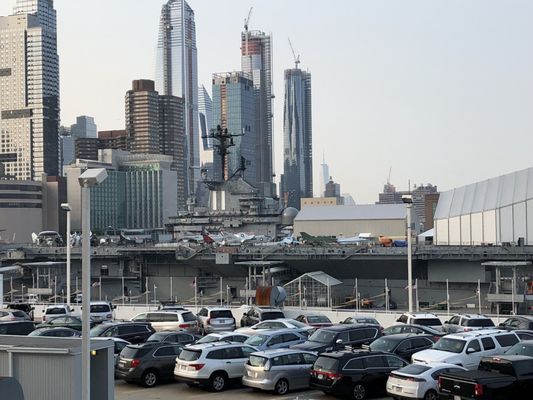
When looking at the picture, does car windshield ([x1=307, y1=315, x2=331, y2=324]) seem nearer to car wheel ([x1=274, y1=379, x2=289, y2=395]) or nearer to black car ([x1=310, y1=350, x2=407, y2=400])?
car wheel ([x1=274, y1=379, x2=289, y2=395])

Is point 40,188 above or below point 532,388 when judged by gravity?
above

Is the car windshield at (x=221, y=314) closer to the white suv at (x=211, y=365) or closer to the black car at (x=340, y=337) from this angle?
the black car at (x=340, y=337)

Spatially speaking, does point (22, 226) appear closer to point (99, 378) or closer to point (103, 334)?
point (103, 334)

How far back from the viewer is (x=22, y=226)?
187500 mm

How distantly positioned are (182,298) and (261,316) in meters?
23.7

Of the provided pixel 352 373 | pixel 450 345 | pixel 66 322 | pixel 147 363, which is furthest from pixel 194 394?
pixel 66 322

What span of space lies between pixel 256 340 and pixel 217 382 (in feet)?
10.7

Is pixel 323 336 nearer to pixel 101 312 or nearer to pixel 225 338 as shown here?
pixel 225 338

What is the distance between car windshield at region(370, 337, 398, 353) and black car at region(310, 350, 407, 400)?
2.76 meters

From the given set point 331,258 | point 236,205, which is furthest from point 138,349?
point 236,205

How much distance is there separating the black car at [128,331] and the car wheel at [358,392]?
11149 mm

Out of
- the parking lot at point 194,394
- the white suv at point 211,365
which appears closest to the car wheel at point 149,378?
the parking lot at point 194,394

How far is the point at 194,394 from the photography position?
21625 mm

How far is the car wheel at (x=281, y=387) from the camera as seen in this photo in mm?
21225
